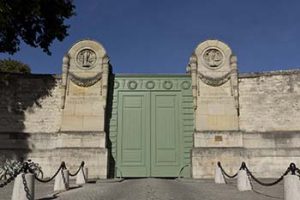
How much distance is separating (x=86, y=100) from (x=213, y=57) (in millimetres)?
5807

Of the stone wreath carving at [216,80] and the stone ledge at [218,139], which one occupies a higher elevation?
the stone wreath carving at [216,80]

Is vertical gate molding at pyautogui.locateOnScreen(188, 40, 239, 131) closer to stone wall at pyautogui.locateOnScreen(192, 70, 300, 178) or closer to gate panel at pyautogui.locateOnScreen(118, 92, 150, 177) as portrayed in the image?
stone wall at pyautogui.locateOnScreen(192, 70, 300, 178)

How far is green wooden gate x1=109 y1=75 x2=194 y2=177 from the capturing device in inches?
698

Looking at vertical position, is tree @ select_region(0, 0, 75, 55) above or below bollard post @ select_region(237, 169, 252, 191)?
above

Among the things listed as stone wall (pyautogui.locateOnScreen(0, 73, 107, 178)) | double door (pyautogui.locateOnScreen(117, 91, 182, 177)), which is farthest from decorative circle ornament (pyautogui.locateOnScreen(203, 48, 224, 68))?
stone wall (pyautogui.locateOnScreen(0, 73, 107, 178))

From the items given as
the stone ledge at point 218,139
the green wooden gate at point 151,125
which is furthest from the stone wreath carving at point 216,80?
the stone ledge at point 218,139

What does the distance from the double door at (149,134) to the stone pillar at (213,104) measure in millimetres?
1025

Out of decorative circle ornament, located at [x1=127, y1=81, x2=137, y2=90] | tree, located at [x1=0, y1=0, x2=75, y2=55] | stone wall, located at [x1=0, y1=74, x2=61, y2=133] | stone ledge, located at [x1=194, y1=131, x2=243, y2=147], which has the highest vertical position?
tree, located at [x1=0, y1=0, x2=75, y2=55]

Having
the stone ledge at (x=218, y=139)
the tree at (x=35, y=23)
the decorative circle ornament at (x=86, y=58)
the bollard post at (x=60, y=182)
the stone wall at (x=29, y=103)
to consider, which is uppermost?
the tree at (x=35, y=23)

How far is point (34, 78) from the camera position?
18469mm

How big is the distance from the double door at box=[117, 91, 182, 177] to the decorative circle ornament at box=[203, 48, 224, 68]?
194cm

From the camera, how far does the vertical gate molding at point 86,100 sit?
17.3 meters

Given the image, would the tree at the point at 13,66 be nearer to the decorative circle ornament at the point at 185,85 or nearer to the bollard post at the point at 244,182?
the decorative circle ornament at the point at 185,85

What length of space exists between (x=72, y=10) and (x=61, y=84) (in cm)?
328
